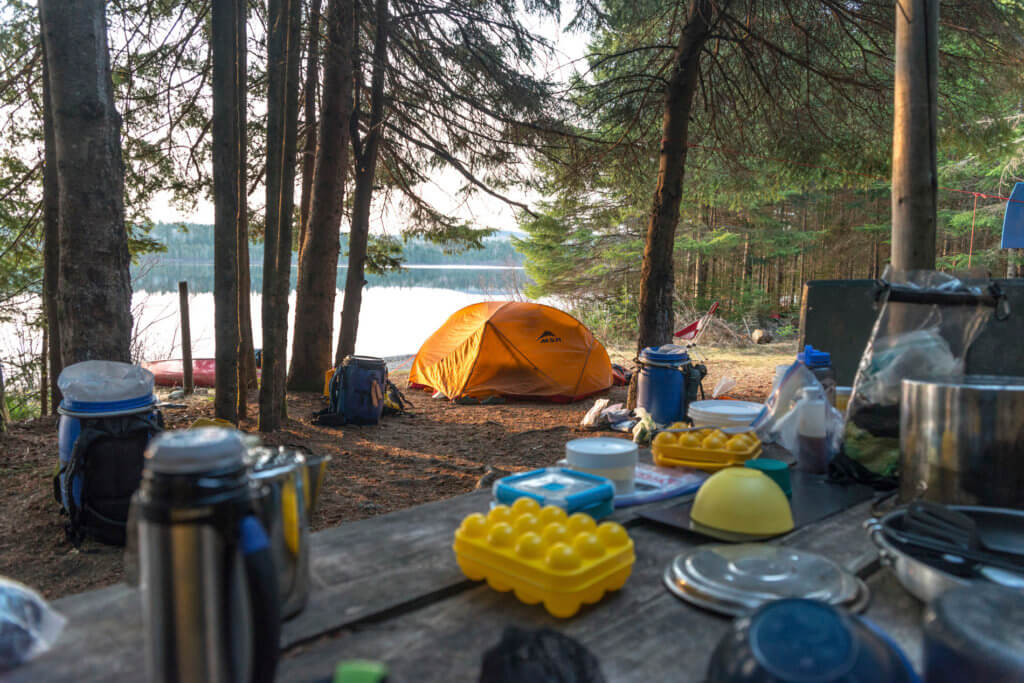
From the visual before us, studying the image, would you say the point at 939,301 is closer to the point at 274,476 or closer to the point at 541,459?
the point at 274,476

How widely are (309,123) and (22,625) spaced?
8200 millimetres

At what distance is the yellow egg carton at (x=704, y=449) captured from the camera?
1.59m

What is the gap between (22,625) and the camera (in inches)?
28.8

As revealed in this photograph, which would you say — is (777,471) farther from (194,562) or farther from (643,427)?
(643,427)

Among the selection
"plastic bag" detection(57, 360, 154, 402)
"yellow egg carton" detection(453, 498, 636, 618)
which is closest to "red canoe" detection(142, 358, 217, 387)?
"plastic bag" detection(57, 360, 154, 402)

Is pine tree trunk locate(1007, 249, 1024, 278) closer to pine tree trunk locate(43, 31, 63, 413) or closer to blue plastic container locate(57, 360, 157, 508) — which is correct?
blue plastic container locate(57, 360, 157, 508)

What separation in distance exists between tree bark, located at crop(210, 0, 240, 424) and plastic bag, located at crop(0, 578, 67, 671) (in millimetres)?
4127

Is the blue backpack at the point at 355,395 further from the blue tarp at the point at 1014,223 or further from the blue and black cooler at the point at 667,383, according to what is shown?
the blue tarp at the point at 1014,223

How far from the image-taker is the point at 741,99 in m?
6.50

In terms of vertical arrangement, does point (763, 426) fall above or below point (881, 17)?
below

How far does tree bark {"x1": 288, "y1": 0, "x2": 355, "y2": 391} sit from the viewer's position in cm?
759

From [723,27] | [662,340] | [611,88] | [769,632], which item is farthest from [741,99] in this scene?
[769,632]

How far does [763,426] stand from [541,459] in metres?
3.36

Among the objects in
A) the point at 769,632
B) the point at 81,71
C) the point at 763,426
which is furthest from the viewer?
the point at 81,71
